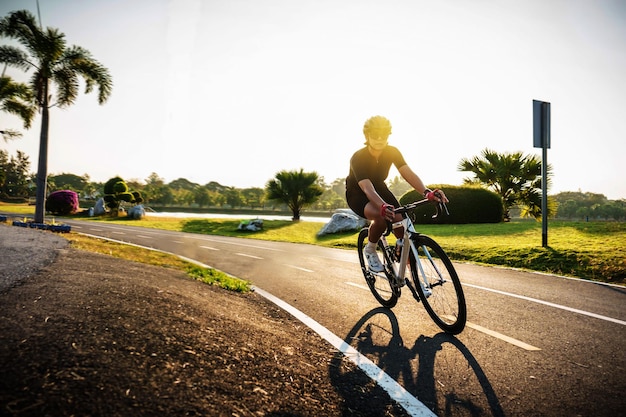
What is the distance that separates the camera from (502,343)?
11.0ft

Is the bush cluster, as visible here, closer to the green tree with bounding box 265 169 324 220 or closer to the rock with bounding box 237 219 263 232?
the green tree with bounding box 265 169 324 220

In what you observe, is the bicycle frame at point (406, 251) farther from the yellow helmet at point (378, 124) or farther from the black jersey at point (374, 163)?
the yellow helmet at point (378, 124)

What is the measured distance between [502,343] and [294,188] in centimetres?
3063

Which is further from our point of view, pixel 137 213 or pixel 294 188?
pixel 137 213

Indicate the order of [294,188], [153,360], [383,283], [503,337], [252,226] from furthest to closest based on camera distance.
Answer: [294,188] → [252,226] → [383,283] → [503,337] → [153,360]

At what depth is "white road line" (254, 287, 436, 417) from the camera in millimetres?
2201

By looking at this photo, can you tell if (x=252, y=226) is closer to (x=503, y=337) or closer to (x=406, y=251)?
(x=406, y=251)

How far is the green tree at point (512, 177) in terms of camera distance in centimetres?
2208

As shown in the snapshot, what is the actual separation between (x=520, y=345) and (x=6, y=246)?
819 cm

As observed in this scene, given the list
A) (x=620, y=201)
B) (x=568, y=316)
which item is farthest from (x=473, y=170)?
(x=620, y=201)

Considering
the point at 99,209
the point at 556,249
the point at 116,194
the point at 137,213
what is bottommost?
the point at 556,249

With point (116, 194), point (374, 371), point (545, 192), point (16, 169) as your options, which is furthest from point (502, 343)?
point (16, 169)

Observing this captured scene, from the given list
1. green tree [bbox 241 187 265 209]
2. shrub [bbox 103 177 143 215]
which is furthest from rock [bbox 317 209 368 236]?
green tree [bbox 241 187 265 209]

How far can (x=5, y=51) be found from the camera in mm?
14742
